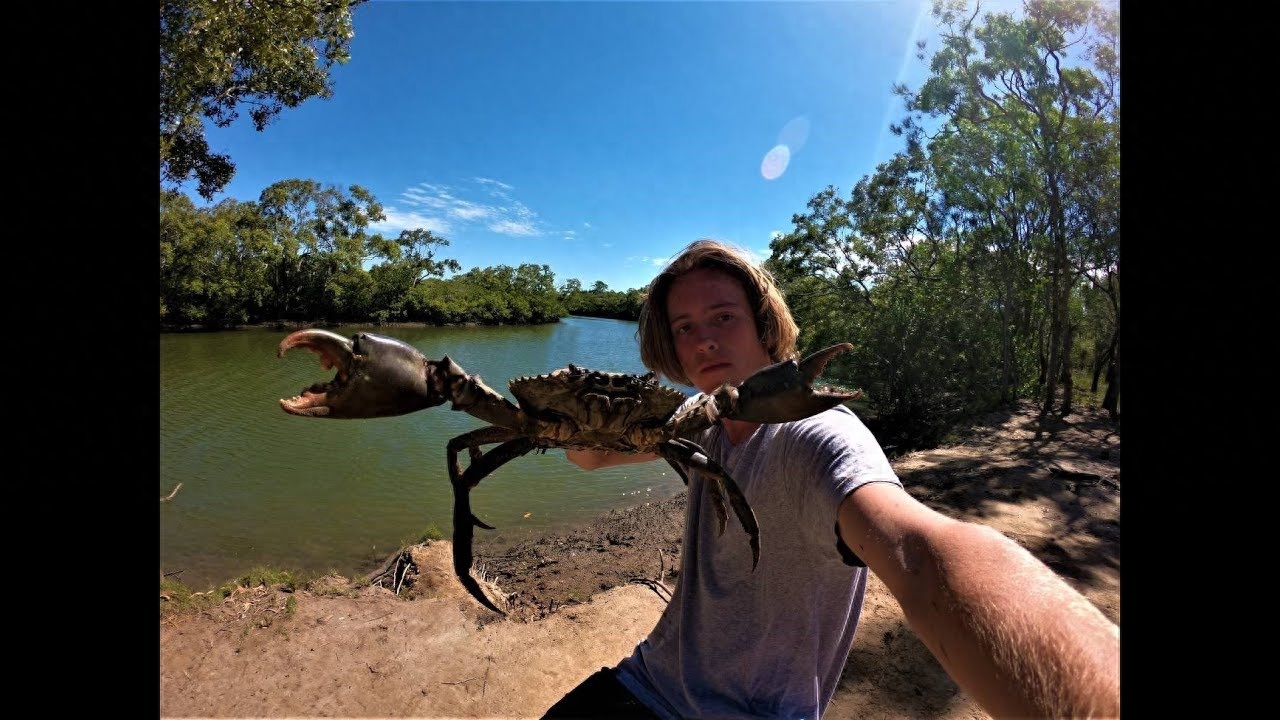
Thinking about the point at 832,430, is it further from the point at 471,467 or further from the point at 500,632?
the point at 500,632

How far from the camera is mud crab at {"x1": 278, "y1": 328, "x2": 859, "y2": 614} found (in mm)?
1602

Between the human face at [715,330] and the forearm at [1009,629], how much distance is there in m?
1.45

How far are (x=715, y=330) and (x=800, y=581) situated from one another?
1.25 metres

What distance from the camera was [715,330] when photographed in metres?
2.66

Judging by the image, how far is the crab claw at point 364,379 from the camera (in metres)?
1.58

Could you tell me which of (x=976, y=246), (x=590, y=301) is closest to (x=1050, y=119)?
(x=976, y=246)

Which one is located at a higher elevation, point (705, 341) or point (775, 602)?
point (705, 341)

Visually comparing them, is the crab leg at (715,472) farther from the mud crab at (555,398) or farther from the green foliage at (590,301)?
the green foliage at (590,301)

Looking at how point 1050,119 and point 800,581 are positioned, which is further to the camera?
point 1050,119

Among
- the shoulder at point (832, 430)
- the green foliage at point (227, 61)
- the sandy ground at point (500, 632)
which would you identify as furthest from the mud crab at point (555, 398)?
the green foliage at point (227, 61)

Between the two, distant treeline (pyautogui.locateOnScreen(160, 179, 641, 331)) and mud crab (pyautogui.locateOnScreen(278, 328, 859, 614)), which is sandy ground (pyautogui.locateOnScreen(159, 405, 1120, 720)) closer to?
mud crab (pyautogui.locateOnScreen(278, 328, 859, 614))

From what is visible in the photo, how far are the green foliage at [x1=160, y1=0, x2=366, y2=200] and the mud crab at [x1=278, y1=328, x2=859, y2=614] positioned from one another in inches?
252

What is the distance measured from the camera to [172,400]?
1622 cm
